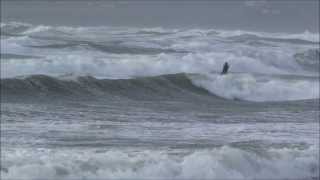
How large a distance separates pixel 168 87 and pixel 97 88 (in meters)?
2.48

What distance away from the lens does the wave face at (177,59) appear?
26.1 m

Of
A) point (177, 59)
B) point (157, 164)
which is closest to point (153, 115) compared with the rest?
point (157, 164)

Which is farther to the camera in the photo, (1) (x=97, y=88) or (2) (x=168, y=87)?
(2) (x=168, y=87)

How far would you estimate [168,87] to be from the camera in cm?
2459

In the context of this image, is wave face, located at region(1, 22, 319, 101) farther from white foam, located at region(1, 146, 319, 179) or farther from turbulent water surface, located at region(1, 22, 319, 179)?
white foam, located at region(1, 146, 319, 179)

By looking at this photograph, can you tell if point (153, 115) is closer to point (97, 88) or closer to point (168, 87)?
point (97, 88)

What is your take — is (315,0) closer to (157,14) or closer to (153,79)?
(157,14)

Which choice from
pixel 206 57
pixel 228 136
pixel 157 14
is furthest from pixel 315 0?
pixel 228 136

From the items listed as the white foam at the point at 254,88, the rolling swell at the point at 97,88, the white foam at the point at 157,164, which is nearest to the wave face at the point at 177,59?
the white foam at the point at 254,88

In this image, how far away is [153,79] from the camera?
1000 inches

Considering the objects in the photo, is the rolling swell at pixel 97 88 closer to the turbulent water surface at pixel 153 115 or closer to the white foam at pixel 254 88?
the turbulent water surface at pixel 153 115

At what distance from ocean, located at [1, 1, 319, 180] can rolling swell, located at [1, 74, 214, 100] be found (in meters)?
0.03

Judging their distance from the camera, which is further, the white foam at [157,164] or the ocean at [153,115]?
the ocean at [153,115]

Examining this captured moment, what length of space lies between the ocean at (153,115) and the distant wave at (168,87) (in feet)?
0.11
